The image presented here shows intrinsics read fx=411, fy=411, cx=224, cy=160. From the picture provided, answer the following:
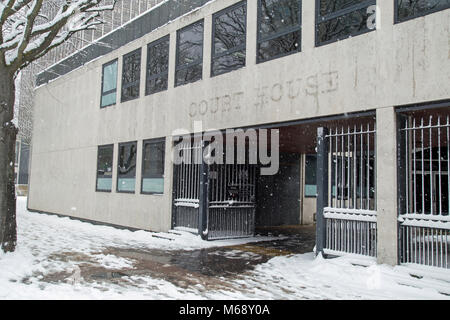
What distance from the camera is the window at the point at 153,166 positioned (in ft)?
43.3

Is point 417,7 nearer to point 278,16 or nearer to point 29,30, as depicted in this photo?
point 278,16

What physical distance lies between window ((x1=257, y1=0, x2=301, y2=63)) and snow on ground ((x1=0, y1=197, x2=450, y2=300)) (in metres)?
4.66

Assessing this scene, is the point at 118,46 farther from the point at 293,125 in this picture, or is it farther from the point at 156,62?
the point at 293,125

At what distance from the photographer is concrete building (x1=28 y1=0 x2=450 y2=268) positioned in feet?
23.5

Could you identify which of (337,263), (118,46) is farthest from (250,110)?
(118,46)

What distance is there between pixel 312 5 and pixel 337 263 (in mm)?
5321

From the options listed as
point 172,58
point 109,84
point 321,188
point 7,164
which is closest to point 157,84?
point 172,58

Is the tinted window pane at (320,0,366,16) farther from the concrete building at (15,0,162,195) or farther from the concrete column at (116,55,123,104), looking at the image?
the concrete column at (116,55,123,104)

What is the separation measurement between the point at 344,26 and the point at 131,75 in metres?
8.95

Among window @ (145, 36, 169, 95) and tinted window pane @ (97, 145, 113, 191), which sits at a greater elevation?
window @ (145, 36, 169, 95)

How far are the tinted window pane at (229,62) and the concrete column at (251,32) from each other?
0.28 meters

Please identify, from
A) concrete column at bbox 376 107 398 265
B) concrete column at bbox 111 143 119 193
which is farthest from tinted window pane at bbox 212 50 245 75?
concrete column at bbox 111 143 119 193

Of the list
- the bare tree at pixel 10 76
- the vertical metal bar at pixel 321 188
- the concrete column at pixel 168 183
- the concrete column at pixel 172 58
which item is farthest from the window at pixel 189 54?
the vertical metal bar at pixel 321 188
